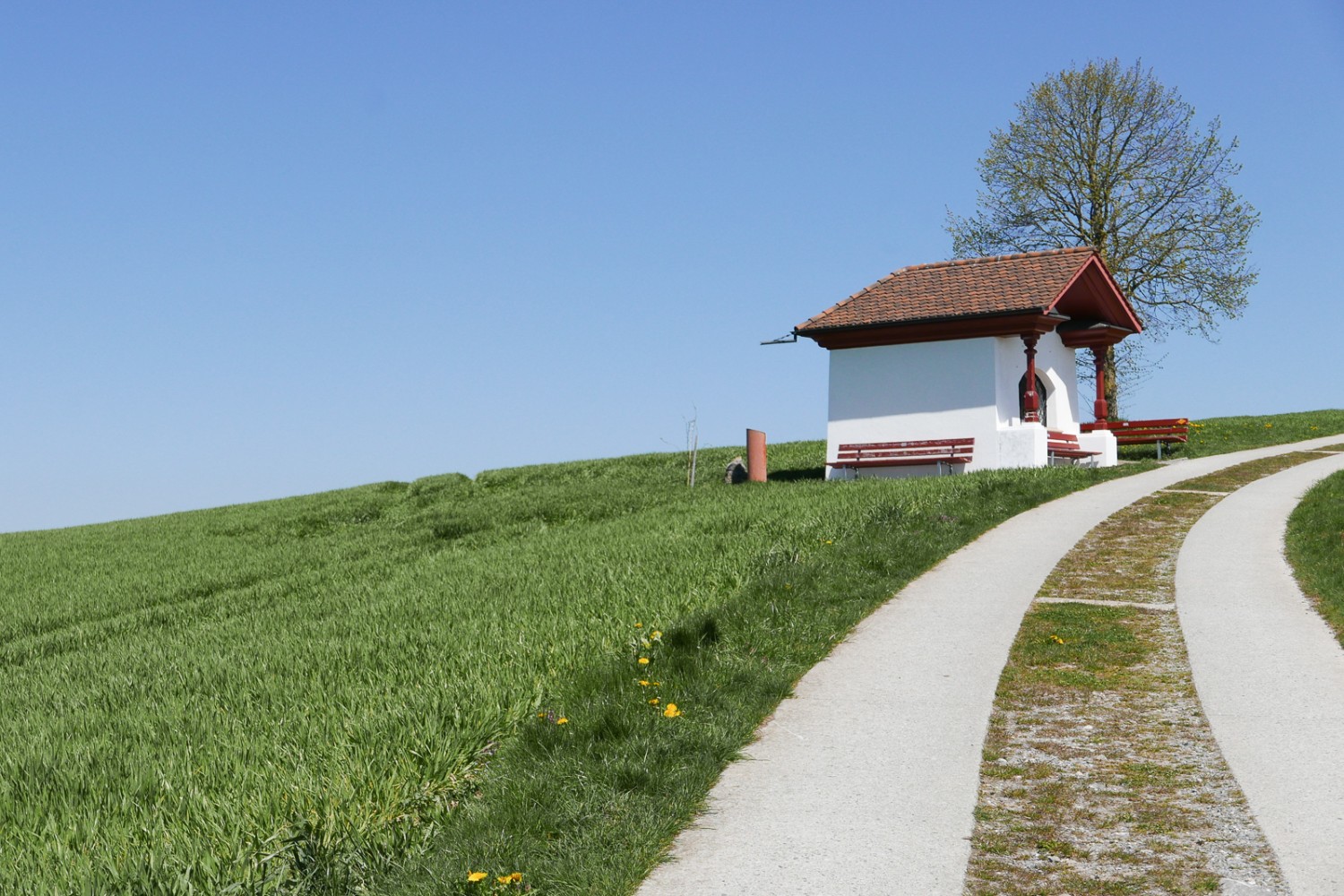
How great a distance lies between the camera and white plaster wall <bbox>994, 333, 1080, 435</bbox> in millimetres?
24969

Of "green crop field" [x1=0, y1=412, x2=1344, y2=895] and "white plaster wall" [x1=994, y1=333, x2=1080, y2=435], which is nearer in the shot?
"green crop field" [x1=0, y1=412, x2=1344, y2=895]

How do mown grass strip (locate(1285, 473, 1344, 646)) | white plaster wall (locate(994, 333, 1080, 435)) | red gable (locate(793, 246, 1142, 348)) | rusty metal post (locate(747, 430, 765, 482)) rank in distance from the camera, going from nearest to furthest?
mown grass strip (locate(1285, 473, 1344, 646)), red gable (locate(793, 246, 1142, 348)), white plaster wall (locate(994, 333, 1080, 435)), rusty metal post (locate(747, 430, 765, 482))

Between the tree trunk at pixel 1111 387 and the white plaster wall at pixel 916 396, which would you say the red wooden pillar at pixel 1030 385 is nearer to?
the white plaster wall at pixel 916 396

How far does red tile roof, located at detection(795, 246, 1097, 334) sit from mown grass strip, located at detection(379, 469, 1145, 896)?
13.9 metres

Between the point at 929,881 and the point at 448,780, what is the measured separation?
274cm

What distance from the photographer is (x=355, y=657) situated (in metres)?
9.66

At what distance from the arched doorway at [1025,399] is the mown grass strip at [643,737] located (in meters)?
14.9

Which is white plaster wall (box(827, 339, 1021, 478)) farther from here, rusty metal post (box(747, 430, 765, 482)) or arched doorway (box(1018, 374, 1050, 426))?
rusty metal post (box(747, 430, 765, 482))

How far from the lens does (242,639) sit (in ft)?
39.1

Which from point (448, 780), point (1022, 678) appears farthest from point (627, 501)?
point (448, 780)

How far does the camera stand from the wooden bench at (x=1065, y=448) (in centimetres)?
2564

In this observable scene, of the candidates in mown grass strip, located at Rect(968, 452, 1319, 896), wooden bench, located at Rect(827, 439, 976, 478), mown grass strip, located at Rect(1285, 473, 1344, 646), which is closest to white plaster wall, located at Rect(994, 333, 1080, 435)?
wooden bench, located at Rect(827, 439, 976, 478)

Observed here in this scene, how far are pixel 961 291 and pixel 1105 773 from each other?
20982 millimetres

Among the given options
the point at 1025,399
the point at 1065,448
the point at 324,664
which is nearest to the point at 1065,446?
the point at 1065,448
